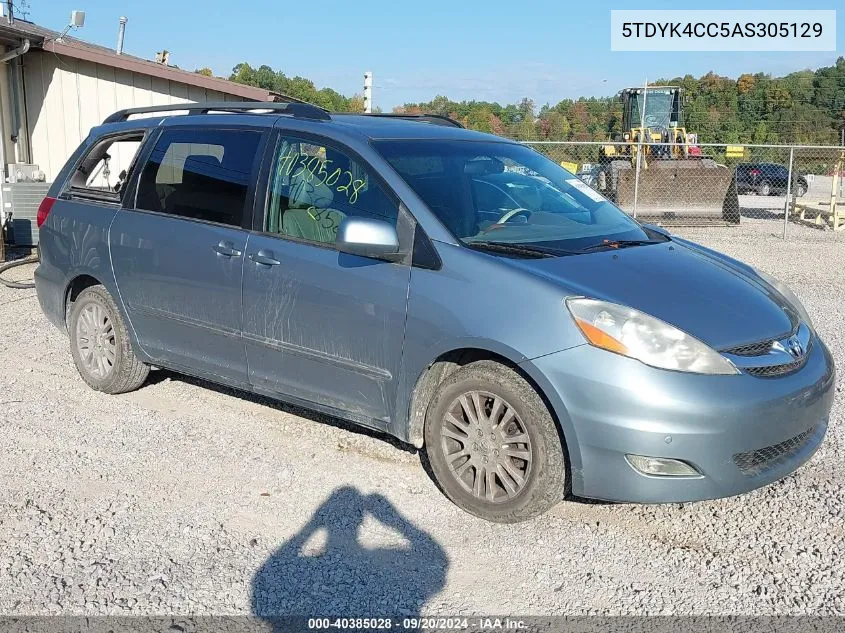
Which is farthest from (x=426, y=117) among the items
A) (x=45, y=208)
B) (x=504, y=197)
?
(x=45, y=208)

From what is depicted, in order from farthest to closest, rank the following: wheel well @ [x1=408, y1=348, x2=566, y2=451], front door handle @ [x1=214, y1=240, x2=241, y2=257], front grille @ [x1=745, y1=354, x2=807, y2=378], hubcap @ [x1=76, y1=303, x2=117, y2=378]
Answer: hubcap @ [x1=76, y1=303, x2=117, y2=378] → front door handle @ [x1=214, y1=240, x2=241, y2=257] → wheel well @ [x1=408, y1=348, x2=566, y2=451] → front grille @ [x1=745, y1=354, x2=807, y2=378]

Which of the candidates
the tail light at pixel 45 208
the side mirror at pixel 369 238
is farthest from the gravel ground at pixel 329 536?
the tail light at pixel 45 208

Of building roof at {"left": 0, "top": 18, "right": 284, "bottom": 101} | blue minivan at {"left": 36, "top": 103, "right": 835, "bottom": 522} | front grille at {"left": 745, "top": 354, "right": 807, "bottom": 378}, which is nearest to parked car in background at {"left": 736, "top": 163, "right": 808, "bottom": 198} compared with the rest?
building roof at {"left": 0, "top": 18, "right": 284, "bottom": 101}

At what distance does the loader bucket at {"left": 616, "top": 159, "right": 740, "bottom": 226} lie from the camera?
59.1 ft

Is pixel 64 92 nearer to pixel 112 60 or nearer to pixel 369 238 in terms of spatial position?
pixel 112 60

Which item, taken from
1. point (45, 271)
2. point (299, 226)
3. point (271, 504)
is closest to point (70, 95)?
point (45, 271)

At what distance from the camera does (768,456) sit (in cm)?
364

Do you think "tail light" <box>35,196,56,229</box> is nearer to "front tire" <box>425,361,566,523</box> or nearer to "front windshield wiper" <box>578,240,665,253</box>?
"front tire" <box>425,361,566,523</box>

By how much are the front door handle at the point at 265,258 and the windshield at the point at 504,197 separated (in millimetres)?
802

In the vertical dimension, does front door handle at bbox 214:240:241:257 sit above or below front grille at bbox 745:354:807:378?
above

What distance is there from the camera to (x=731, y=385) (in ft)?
11.3

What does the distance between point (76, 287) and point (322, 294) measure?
8.05ft

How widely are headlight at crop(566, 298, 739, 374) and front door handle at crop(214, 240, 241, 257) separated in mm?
2013

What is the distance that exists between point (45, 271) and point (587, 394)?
167 inches
